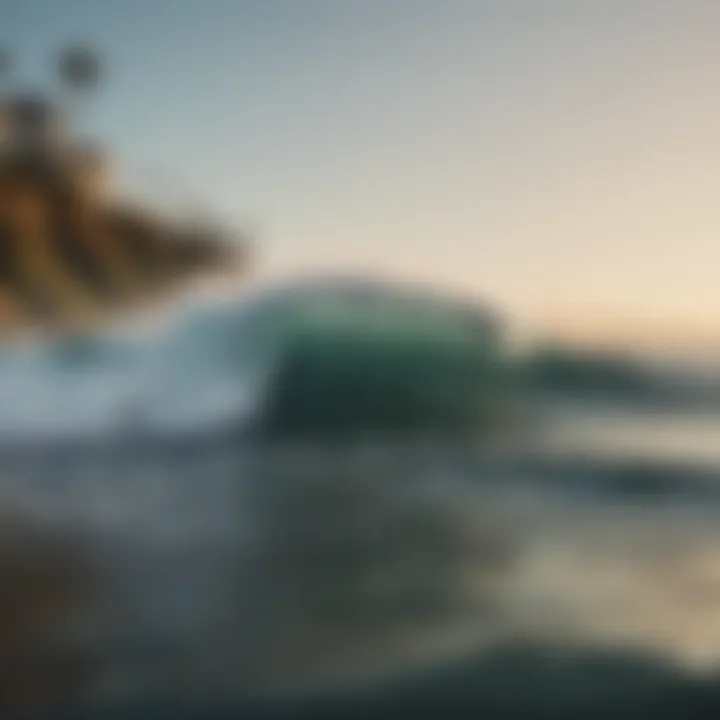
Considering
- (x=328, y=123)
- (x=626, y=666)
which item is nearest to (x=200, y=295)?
(x=328, y=123)

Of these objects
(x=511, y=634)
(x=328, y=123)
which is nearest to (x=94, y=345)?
(x=328, y=123)

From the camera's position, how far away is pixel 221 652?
0.96 metres

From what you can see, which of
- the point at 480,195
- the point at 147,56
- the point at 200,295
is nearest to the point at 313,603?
the point at 200,295

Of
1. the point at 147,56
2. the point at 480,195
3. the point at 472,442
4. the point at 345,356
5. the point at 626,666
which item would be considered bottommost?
the point at 626,666

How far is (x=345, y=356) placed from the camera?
3.24 feet

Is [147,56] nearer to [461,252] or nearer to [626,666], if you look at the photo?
[461,252]

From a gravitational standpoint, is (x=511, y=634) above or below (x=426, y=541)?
below

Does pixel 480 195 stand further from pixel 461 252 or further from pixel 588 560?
pixel 588 560

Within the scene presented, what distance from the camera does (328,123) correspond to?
1.00 metres

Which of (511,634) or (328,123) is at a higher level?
(328,123)

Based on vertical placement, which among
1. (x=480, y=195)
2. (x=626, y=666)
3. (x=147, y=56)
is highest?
(x=147, y=56)

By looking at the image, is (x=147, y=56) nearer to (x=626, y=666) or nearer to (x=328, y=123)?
(x=328, y=123)

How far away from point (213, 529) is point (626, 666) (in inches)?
17.1

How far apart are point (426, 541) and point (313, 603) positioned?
129mm
